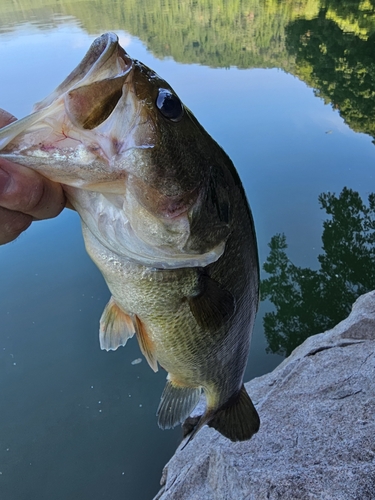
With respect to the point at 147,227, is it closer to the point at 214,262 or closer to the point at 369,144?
the point at 214,262

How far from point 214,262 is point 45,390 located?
362 cm

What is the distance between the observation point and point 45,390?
4.36 meters

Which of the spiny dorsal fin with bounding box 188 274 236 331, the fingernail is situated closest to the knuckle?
the fingernail

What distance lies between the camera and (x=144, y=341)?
1.58 meters

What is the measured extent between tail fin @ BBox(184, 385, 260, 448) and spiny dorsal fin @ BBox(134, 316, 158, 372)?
1.96 feet

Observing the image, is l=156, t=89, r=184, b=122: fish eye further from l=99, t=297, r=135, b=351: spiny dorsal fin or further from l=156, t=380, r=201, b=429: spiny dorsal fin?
l=156, t=380, r=201, b=429: spiny dorsal fin

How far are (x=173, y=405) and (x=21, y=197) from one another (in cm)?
125

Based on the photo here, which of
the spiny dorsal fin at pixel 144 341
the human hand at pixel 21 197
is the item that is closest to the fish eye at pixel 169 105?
the human hand at pixel 21 197

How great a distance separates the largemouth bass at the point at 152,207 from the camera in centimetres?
99

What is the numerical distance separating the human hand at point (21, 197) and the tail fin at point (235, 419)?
132 centimetres

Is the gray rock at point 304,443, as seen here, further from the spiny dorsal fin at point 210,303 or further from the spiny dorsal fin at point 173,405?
the spiny dorsal fin at point 210,303

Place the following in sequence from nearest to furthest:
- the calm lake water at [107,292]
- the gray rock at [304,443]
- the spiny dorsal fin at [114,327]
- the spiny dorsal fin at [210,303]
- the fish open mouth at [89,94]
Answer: the fish open mouth at [89,94], the spiny dorsal fin at [210,303], the spiny dorsal fin at [114,327], the gray rock at [304,443], the calm lake water at [107,292]

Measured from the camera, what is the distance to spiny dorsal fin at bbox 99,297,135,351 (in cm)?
166

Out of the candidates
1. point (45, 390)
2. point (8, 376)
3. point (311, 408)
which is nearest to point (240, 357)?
point (311, 408)
